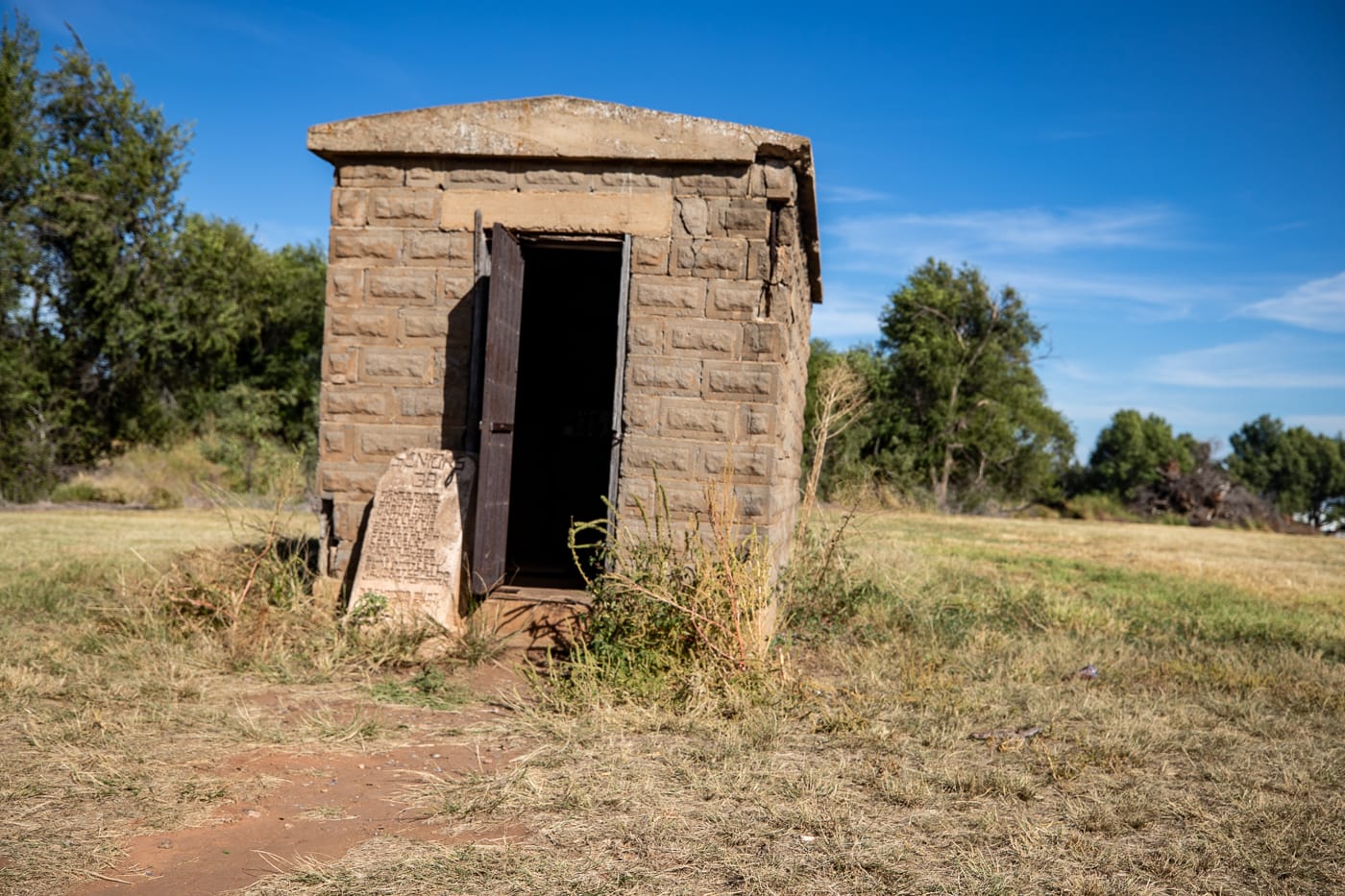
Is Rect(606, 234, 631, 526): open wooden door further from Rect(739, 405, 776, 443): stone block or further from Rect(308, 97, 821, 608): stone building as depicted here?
Rect(739, 405, 776, 443): stone block

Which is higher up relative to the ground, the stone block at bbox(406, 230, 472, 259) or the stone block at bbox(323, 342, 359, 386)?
the stone block at bbox(406, 230, 472, 259)

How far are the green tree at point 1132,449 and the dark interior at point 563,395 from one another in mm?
40838

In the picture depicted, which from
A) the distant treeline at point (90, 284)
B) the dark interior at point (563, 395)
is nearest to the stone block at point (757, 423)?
the dark interior at point (563, 395)

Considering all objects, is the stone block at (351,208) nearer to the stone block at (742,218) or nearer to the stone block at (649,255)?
the stone block at (649,255)

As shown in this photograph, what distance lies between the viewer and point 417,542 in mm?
6820

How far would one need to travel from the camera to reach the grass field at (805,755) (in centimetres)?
361

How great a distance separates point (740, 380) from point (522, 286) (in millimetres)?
1730

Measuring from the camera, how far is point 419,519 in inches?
269

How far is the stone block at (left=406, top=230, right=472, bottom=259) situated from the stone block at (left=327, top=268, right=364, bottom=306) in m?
0.43

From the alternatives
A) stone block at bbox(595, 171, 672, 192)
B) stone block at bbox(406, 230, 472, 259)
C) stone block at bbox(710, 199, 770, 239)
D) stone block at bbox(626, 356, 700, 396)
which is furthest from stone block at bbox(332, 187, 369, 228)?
stone block at bbox(710, 199, 770, 239)

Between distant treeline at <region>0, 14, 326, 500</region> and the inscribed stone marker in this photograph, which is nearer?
the inscribed stone marker

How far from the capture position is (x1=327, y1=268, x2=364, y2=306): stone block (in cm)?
737

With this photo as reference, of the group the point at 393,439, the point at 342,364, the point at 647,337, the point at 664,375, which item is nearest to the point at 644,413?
the point at 664,375

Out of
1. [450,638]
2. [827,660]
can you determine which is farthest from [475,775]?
[827,660]
